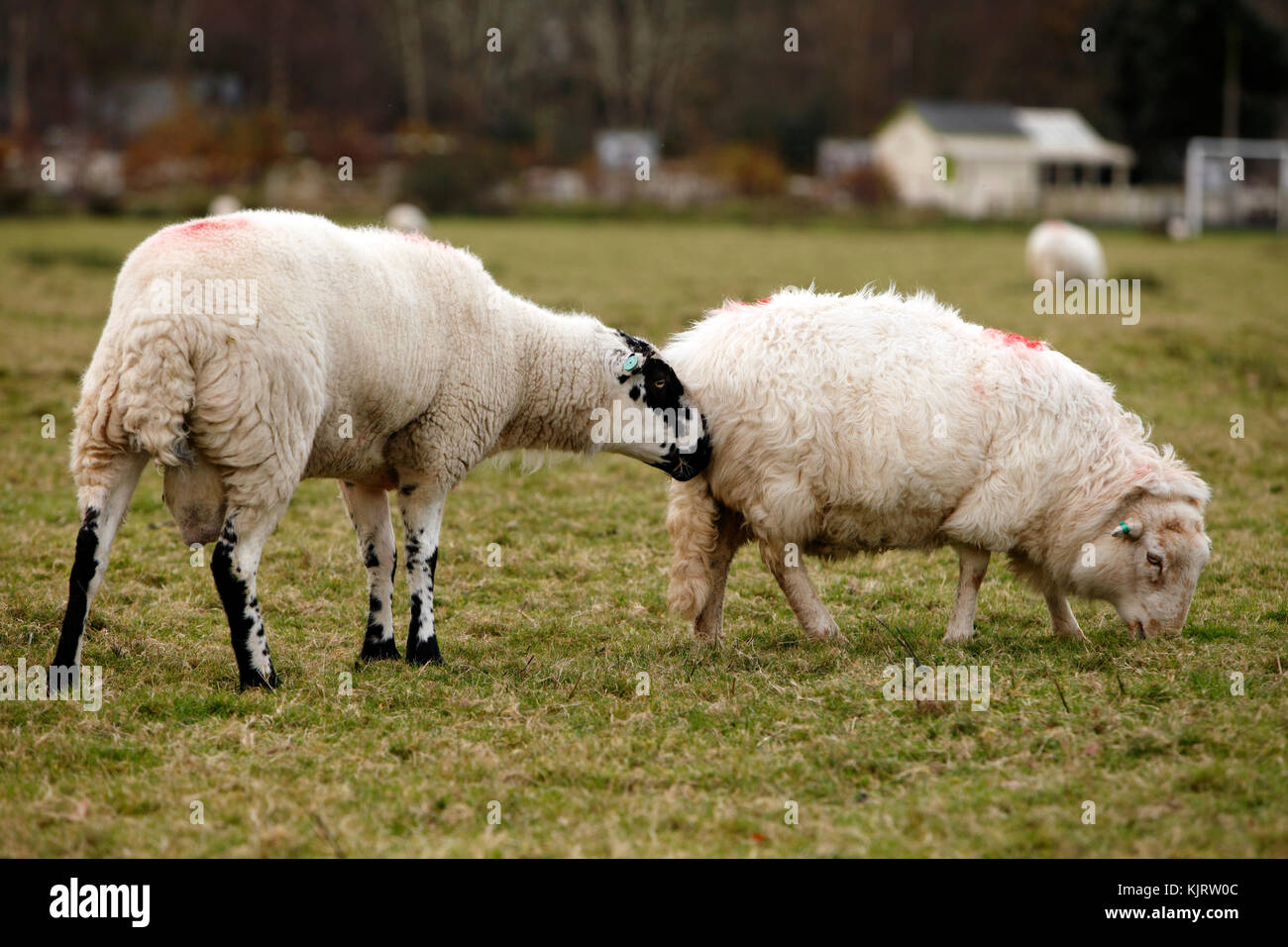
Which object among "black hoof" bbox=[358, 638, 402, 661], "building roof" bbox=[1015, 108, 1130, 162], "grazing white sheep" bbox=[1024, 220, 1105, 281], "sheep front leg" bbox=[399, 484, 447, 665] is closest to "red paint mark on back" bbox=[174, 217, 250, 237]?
"sheep front leg" bbox=[399, 484, 447, 665]

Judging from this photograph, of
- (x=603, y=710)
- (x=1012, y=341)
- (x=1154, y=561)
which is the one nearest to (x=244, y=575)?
(x=603, y=710)

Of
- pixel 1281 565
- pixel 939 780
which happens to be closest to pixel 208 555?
pixel 939 780

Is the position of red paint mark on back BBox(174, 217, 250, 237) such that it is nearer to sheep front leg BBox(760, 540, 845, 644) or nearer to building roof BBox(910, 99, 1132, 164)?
sheep front leg BBox(760, 540, 845, 644)

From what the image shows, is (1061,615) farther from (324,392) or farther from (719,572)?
(324,392)

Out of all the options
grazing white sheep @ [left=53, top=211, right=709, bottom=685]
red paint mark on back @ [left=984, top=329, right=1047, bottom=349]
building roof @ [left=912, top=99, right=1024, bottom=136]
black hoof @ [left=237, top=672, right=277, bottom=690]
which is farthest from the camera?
building roof @ [left=912, top=99, right=1024, bottom=136]

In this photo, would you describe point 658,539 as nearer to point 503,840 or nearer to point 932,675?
point 932,675

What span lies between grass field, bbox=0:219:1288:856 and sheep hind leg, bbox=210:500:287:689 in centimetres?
17

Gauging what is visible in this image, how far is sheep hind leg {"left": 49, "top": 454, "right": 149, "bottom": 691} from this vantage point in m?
5.13

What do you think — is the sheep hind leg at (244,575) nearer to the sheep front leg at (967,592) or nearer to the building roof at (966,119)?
the sheep front leg at (967,592)

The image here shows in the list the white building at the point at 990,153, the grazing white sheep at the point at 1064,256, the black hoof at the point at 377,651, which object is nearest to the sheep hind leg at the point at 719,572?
the black hoof at the point at 377,651

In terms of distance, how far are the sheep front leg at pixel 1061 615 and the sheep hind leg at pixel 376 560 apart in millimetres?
3335

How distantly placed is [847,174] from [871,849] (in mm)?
44574

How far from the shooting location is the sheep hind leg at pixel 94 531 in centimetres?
513

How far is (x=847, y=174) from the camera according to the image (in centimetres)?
4650
